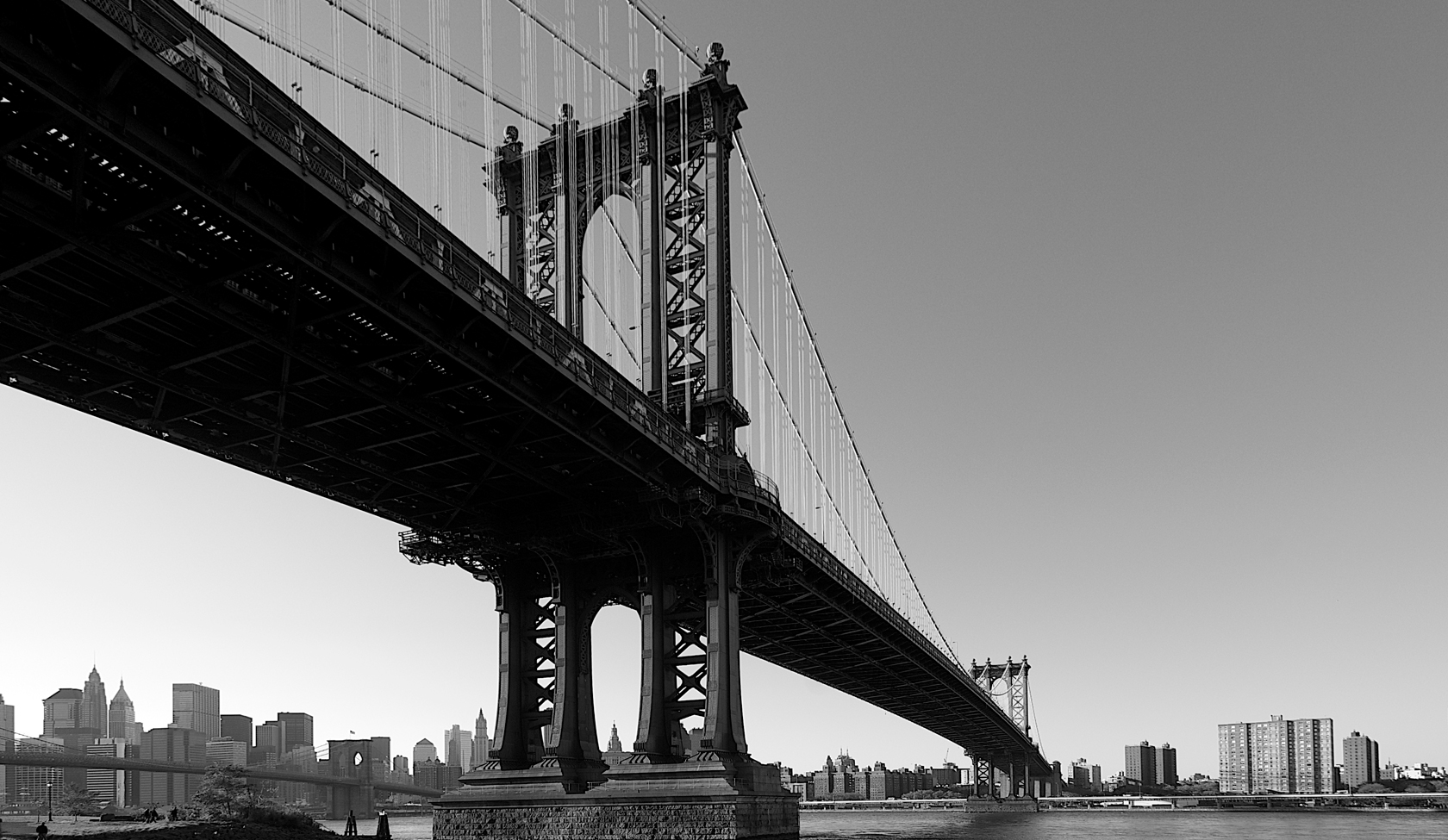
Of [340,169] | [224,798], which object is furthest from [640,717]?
[224,798]

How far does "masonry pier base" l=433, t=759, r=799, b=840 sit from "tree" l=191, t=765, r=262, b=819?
14.5 metres

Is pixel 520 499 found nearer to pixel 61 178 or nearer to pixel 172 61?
pixel 61 178

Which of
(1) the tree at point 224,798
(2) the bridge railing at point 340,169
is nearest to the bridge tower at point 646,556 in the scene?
(2) the bridge railing at point 340,169

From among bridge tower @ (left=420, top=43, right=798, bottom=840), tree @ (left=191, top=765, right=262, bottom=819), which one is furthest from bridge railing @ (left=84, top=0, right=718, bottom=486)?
tree @ (left=191, top=765, right=262, bottom=819)

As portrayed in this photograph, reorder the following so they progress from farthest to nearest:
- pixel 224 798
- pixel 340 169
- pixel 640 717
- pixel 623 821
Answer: pixel 224 798
pixel 640 717
pixel 623 821
pixel 340 169

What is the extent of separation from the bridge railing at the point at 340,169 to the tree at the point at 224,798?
34300mm

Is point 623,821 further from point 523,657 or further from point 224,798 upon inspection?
point 224,798

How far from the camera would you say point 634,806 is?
167 ft

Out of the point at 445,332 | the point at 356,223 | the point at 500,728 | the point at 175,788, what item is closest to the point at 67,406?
A: the point at 445,332

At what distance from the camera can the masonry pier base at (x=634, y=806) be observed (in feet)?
164

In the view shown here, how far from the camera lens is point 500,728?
56594mm

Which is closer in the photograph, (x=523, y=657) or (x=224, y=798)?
(x=523, y=657)

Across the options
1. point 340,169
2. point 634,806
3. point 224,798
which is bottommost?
point 224,798

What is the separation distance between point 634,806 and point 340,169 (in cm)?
2951
